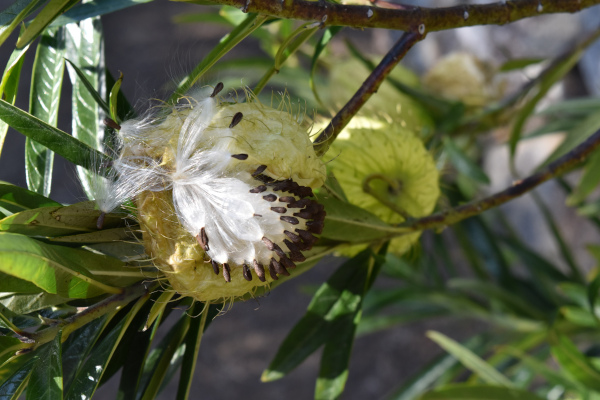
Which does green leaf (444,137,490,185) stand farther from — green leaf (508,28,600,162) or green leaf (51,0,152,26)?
green leaf (51,0,152,26)

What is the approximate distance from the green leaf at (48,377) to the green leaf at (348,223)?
0.28 m

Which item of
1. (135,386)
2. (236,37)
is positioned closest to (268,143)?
(236,37)

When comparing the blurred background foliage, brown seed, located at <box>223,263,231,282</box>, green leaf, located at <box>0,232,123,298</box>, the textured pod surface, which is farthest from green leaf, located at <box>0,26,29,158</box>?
the textured pod surface

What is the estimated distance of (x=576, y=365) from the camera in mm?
946

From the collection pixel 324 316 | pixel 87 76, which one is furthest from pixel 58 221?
pixel 324 316

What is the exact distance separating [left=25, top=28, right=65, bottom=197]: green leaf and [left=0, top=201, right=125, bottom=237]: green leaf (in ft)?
0.41

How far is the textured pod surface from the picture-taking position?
2.39 feet

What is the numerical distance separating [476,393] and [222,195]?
1.95 feet

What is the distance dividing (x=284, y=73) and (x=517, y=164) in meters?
1.16

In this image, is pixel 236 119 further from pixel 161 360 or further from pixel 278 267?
pixel 161 360

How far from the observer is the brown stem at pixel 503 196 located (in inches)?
27.0

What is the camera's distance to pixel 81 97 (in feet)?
Answer: 2.17

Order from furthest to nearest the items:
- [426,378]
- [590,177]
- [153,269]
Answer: [426,378] < [590,177] < [153,269]

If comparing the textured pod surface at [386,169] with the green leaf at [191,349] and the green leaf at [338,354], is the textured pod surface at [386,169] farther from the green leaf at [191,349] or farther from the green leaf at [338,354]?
the green leaf at [191,349]
